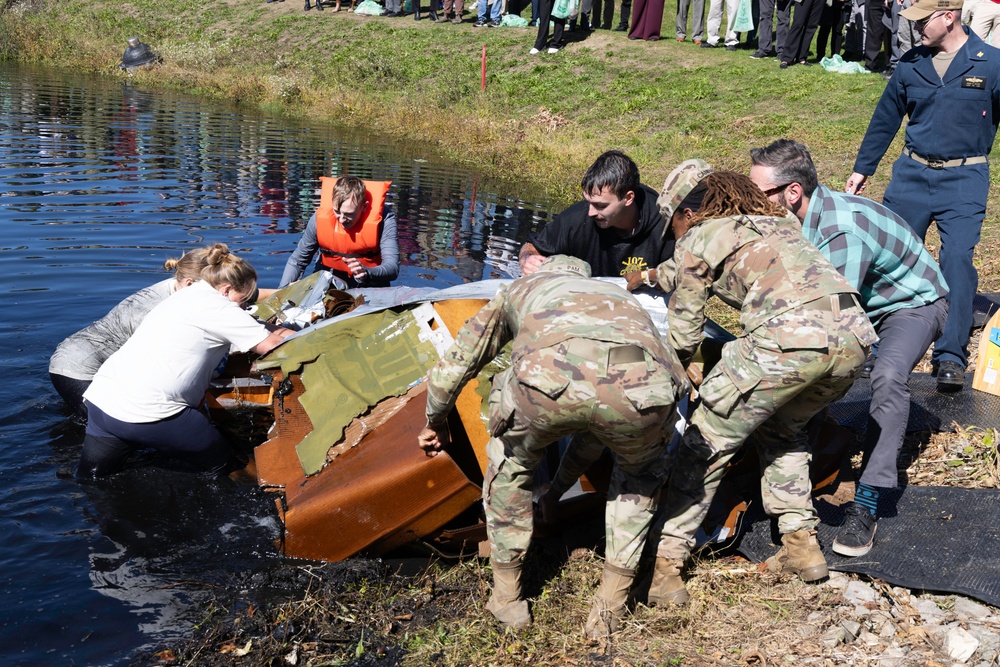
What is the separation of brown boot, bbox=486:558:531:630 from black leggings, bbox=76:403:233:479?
85.4 inches

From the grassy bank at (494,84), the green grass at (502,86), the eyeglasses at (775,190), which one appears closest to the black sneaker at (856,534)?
the eyeglasses at (775,190)

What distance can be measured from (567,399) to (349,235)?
4.71 metres

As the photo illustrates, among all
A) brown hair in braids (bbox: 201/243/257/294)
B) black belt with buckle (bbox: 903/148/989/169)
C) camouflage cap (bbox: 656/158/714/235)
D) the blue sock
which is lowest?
the blue sock

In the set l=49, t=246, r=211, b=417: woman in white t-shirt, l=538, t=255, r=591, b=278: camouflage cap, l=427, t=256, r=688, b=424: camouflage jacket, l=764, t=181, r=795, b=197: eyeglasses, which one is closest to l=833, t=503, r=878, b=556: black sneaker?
l=427, t=256, r=688, b=424: camouflage jacket

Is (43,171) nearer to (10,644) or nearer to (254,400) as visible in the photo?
(254,400)

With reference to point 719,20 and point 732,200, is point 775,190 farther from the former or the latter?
point 719,20

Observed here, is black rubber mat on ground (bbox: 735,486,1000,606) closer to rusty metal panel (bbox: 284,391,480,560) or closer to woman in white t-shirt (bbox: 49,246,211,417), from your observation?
rusty metal panel (bbox: 284,391,480,560)

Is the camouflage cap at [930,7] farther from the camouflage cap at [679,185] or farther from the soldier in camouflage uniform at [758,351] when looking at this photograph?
the soldier in camouflage uniform at [758,351]

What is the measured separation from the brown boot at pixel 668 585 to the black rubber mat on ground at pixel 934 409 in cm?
194

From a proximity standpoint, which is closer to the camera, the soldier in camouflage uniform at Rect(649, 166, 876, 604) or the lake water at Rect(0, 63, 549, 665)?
the soldier in camouflage uniform at Rect(649, 166, 876, 604)

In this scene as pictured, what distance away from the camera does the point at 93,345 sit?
6.14 m

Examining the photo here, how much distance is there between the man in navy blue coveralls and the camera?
5.93 meters

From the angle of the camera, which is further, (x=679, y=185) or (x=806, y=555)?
(x=679, y=185)

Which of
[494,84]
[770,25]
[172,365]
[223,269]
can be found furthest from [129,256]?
[770,25]
